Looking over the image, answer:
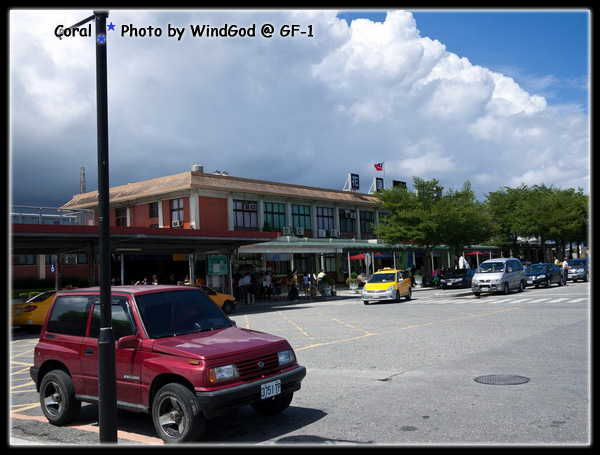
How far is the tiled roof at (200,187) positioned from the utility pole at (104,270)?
107 feet

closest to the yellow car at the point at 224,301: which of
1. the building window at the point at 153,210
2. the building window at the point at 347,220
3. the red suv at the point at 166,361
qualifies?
the building window at the point at 153,210

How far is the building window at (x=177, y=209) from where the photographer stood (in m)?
40.2

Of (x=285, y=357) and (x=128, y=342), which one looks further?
(x=285, y=357)

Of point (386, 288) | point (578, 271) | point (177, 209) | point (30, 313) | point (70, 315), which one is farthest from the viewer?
point (177, 209)

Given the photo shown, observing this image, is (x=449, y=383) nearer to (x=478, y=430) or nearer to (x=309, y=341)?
(x=478, y=430)

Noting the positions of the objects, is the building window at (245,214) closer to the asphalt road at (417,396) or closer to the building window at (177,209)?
the building window at (177,209)

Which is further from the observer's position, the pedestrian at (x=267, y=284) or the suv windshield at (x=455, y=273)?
the suv windshield at (x=455, y=273)

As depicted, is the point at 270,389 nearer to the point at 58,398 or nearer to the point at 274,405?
the point at 274,405

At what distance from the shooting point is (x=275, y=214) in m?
45.6

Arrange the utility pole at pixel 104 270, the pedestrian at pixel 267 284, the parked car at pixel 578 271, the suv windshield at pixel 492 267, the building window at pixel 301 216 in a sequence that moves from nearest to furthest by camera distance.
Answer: the utility pole at pixel 104 270 → the suv windshield at pixel 492 267 → the pedestrian at pixel 267 284 → the parked car at pixel 578 271 → the building window at pixel 301 216

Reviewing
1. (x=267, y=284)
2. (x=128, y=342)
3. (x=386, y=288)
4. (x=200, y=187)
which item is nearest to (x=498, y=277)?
(x=386, y=288)

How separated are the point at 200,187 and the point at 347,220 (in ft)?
62.8

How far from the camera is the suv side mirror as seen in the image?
252 inches

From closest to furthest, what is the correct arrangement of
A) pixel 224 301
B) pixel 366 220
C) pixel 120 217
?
1. pixel 224 301
2. pixel 120 217
3. pixel 366 220
